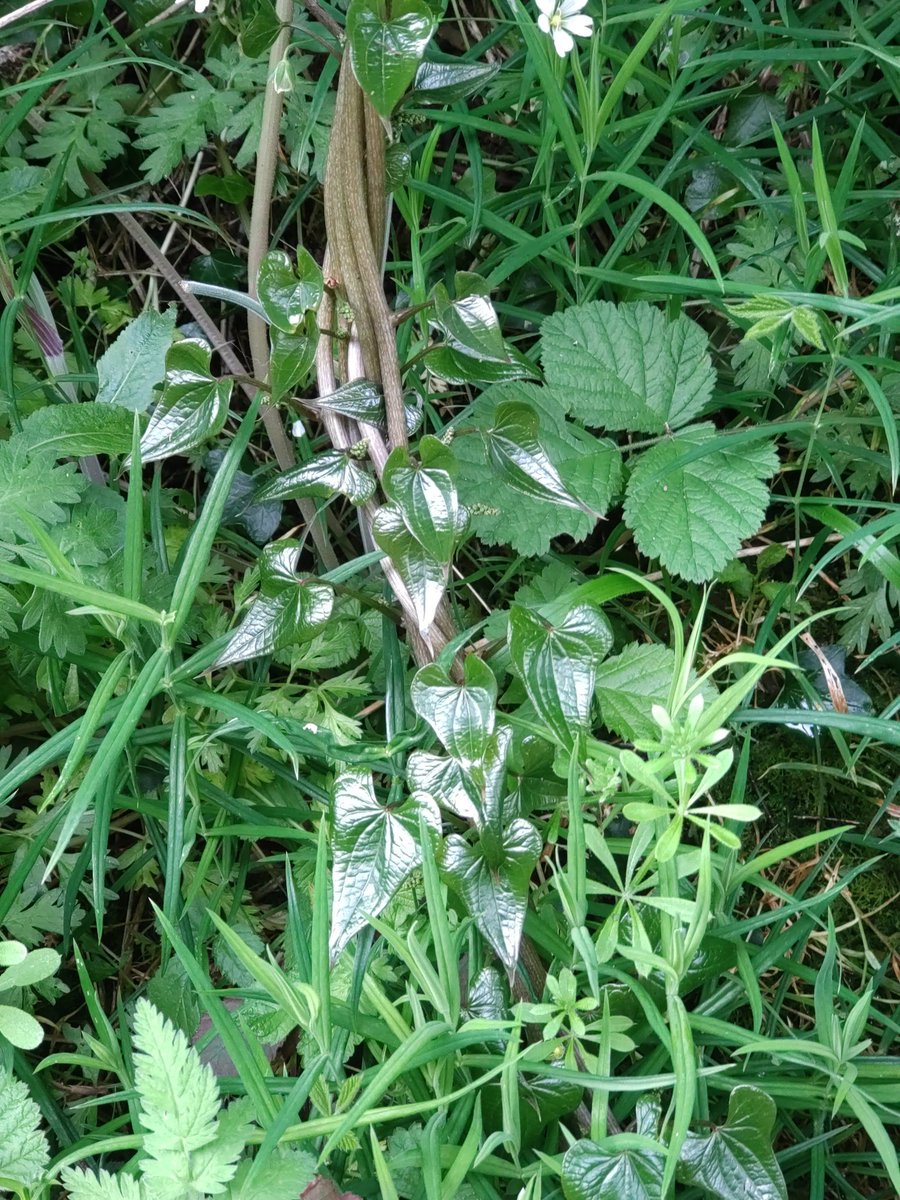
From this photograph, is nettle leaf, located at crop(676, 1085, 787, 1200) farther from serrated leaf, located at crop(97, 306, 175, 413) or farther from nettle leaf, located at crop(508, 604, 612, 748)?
serrated leaf, located at crop(97, 306, 175, 413)

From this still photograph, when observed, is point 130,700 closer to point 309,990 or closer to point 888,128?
point 309,990

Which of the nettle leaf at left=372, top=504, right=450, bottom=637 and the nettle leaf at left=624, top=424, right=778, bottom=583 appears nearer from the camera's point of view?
the nettle leaf at left=372, top=504, right=450, bottom=637

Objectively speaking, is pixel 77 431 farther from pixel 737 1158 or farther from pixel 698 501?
pixel 737 1158

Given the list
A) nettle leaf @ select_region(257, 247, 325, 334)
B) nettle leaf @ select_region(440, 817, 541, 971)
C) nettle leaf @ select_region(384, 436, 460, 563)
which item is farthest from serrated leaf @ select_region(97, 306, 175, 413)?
nettle leaf @ select_region(440, 817, 541, 971)

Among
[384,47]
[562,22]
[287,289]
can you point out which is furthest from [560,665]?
[562,22]

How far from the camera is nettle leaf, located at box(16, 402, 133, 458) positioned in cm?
120

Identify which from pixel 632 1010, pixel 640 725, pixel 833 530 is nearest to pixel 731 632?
pixel 833 530

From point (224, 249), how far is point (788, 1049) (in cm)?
144

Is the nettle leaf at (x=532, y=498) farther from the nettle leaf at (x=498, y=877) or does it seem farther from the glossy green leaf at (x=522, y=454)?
the nettle leaf at (x=498, y=877)

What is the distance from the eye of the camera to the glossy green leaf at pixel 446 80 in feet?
3.55

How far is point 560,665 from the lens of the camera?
100cm

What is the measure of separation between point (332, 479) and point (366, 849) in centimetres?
40

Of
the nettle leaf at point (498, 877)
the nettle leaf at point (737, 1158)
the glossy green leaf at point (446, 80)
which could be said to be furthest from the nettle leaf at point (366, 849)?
the glossy green leaf at point (446, 80)

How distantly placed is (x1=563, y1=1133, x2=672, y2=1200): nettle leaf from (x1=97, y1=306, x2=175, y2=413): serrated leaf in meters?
1.02
